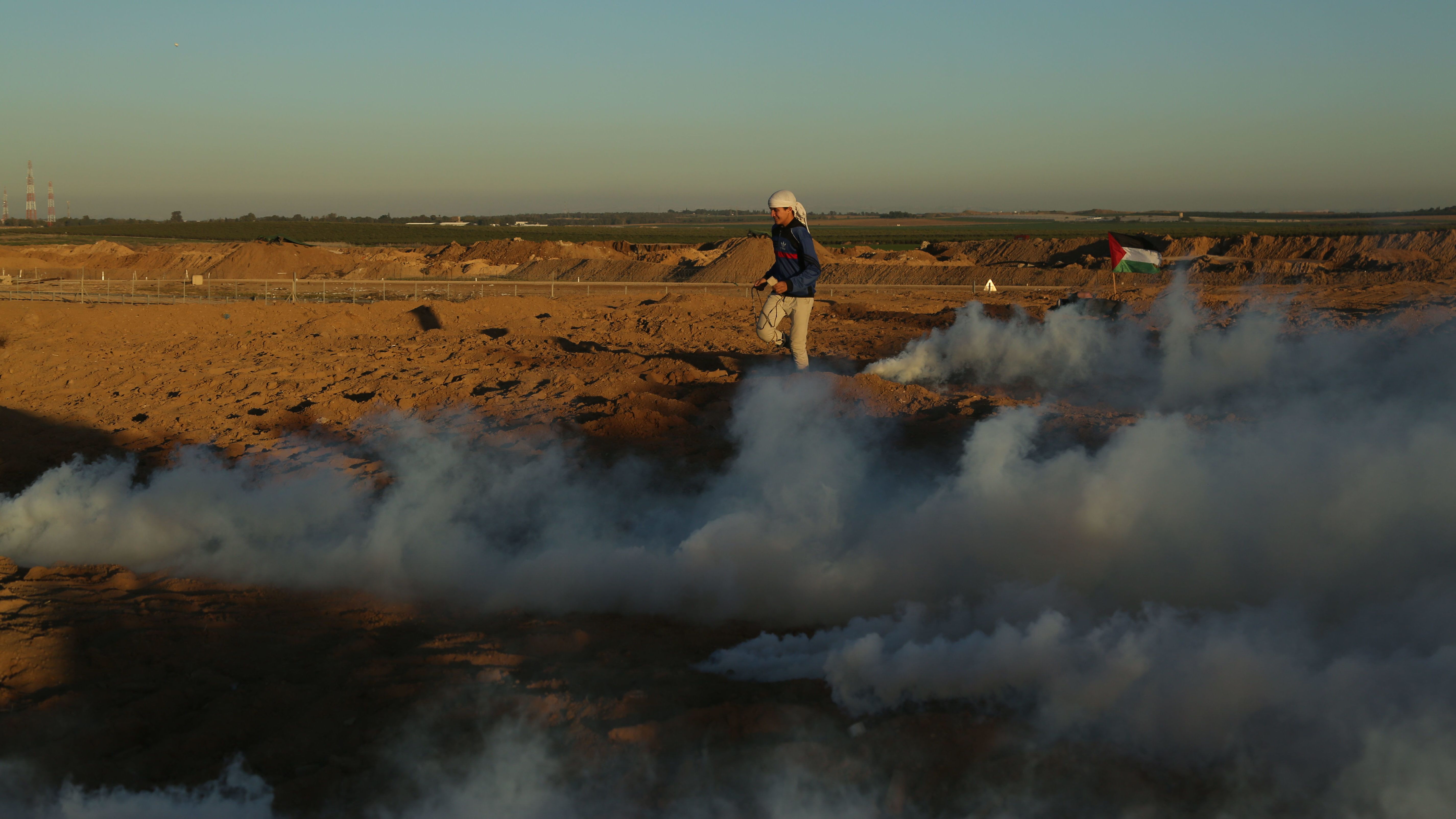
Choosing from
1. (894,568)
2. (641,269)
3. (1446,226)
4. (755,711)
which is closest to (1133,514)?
(894,568)

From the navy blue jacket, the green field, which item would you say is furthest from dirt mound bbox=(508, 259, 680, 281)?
the navy blue jacket

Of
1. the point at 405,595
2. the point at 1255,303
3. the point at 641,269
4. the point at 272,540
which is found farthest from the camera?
the point at 641,269

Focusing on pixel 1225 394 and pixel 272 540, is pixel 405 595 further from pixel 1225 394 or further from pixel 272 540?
pixel 1225 394

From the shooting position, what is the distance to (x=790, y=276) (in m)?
9.91

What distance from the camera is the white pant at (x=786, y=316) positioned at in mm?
10188

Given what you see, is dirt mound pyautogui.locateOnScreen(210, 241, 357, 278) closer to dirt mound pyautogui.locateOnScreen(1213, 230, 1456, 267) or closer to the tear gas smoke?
dirt mound pyautogui.locateOnScreen(1213, 230, 1456, 267)

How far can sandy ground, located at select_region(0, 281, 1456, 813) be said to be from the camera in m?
4.43

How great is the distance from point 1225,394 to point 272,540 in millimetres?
9664

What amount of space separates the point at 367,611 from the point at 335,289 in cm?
4010

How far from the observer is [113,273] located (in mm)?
53906

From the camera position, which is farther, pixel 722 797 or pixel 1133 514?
pixel 1133 514

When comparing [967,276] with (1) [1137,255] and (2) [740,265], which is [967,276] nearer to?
(2) [740,265]

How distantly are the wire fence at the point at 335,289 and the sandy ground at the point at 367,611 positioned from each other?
1539cm

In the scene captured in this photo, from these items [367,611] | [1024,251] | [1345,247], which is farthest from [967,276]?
[367,611]
